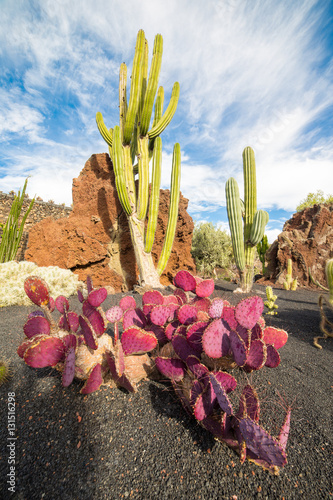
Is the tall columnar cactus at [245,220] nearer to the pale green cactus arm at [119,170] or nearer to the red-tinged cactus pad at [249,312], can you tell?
the pale green cactus arm at [119,170]

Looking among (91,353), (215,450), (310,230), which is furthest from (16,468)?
(310,230)

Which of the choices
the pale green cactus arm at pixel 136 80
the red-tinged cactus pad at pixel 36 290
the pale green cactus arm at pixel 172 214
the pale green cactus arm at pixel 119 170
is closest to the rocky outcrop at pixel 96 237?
the pale green cactus arm at pixel 172 214

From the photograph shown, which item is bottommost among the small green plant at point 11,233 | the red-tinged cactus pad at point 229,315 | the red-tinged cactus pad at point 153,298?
the red-tinged cactus pad at point 229,315

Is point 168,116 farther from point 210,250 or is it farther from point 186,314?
point 186,314

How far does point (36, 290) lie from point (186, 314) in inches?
37.6

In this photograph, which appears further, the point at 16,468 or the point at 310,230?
the point at 310,230

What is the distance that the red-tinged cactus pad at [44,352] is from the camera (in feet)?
3.87

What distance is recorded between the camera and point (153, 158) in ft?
17.9

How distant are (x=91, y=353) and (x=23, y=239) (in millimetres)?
6977

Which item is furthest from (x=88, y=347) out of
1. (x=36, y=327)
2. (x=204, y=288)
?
(x=204, y=288)

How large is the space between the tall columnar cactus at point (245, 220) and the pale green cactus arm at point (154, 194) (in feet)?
6.00

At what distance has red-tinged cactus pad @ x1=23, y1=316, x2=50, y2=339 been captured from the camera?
1.42 m

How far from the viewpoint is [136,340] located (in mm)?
1313

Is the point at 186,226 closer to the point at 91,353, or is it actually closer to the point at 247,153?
the point at 247,153
